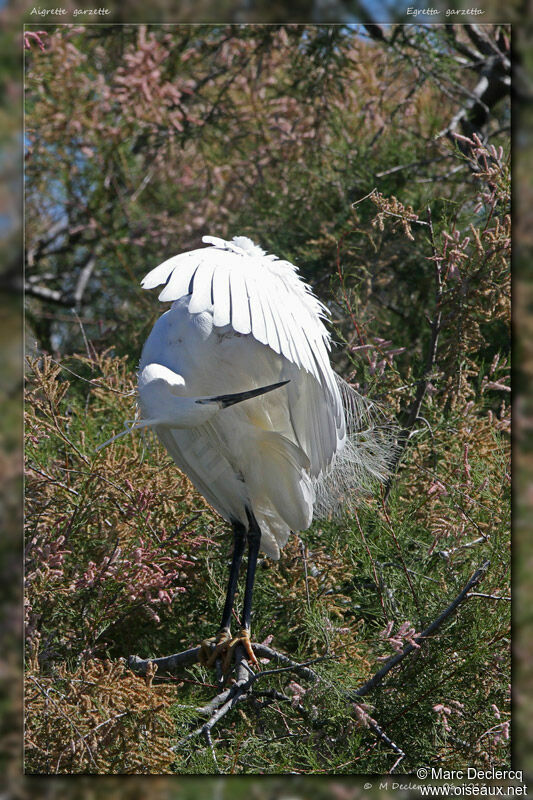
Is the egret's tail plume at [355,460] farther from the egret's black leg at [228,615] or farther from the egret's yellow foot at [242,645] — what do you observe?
the egret's yellow foot at [242,645]

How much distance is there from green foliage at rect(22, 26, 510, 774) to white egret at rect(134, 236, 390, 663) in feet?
0.32

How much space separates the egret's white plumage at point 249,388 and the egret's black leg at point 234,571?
0.10ft

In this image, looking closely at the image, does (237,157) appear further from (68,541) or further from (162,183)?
(68,541)

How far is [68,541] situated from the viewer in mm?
1669

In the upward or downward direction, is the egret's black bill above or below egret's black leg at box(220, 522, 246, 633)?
above

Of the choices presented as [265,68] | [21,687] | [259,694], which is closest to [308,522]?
[259,694]

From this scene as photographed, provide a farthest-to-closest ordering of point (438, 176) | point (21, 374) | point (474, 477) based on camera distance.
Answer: point (438, 176) < point (474, 477) < point (21, 374)

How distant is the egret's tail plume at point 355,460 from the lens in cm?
175

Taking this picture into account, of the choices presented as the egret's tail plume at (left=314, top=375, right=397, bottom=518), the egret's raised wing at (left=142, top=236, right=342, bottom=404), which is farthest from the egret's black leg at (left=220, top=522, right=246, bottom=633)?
the egret's raised wing at (left=142, top=236, right=342, bottom=404)

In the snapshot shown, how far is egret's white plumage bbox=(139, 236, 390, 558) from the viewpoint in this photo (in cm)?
137

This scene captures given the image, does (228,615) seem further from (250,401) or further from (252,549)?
(250,401)

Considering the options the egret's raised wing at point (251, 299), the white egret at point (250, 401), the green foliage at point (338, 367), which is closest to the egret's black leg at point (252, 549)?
the white egret at point (250, 401)

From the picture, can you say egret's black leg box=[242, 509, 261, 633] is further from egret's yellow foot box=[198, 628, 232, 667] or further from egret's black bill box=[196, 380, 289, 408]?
egret's black bill box=[196, 380, 289, 408]

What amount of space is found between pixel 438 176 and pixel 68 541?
4.27 ft
